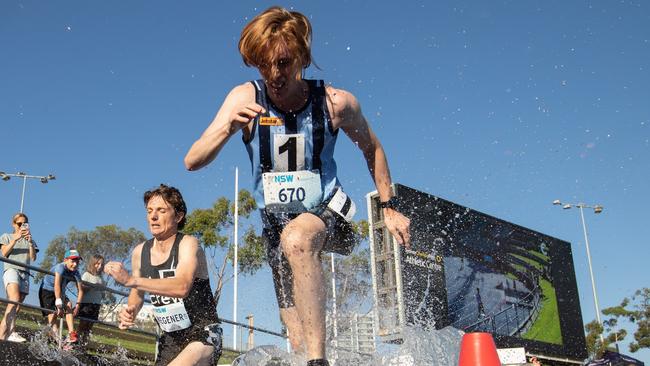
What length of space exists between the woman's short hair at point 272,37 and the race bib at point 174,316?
1.73m

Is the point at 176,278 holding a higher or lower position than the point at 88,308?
lower

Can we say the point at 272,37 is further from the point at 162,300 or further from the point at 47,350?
the point at 47,350

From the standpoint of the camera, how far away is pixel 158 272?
3.94 m

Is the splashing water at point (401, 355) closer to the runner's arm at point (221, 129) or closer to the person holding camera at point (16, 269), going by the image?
the runner's arm at point (221, 129)

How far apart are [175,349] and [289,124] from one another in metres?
1.78

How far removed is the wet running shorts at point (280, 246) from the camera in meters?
3.03

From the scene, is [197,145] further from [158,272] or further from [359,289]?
[359,289]

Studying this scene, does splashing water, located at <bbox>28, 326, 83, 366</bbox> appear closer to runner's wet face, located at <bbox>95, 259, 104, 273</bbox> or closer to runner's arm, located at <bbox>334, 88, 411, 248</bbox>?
runner's wet face, located at <bbox>95, 259, 104, 273</bbox>

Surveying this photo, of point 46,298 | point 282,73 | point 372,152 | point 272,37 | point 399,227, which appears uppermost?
point 272,37

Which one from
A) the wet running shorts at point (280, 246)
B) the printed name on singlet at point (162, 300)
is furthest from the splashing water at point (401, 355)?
the printed name on singlet at point (162, 300)

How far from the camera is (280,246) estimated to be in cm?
309

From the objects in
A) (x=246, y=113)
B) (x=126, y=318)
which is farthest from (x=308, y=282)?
(x=126, y=318)

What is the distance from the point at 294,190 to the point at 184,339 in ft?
4.92

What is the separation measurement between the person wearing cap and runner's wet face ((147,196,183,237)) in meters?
2.06
